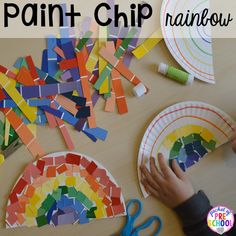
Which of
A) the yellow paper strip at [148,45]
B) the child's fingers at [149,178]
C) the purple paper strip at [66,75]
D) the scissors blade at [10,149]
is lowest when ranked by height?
the child's fingers at [149,178]

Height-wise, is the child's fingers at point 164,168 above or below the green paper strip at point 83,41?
below

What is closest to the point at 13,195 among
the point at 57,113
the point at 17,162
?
the point at 17,162

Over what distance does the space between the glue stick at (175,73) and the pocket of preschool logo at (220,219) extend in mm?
272

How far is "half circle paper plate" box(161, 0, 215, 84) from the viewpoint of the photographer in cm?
78

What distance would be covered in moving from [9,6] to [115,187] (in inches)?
16.6

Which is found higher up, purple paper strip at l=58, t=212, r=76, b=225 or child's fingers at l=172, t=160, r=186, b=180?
child's fingers at l=172, t=160, r=186, b=180

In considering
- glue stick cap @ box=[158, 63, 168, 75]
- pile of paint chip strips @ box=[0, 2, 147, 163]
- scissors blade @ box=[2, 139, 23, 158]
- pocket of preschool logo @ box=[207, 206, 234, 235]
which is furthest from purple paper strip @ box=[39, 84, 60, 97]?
pocket of preschool logo @ box=[207, 206, 234, 235]

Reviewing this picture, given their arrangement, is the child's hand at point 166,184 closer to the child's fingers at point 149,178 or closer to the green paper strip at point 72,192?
the child's fingers at point 149,178

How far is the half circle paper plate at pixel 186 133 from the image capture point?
770 mm

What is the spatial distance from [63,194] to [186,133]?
0.28m

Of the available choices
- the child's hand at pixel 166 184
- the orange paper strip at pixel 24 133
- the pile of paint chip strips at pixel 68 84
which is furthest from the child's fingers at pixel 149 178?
the orange paper strip at pixel 24 133

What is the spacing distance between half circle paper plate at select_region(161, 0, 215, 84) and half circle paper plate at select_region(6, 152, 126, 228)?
0.28 meters

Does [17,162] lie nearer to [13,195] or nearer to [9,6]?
[13,195]

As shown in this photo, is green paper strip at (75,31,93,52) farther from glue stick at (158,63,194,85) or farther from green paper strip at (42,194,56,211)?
green paper strip at (42,194,56,211)
